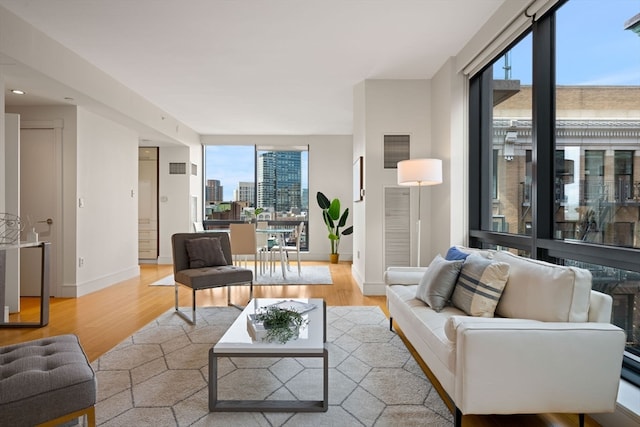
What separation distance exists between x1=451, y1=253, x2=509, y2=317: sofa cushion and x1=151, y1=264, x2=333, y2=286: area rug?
339 centimetres

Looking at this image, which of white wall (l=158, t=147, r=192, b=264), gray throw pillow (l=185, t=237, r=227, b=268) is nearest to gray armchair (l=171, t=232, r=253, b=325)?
gray throw pillow (l=185, t=237, r=227, b=268)

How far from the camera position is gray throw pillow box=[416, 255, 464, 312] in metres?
2.62

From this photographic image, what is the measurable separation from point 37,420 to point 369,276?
3913 mm

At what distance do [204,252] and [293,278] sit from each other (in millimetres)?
2184

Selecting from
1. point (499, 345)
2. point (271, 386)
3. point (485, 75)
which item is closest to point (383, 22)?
point (485, 75)

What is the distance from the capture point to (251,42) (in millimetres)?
3883

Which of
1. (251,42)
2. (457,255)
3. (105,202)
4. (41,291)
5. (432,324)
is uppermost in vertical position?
(251,42)

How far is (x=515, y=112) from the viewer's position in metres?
3.33

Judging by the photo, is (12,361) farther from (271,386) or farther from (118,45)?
(118,45)

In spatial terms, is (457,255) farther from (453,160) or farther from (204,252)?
(204,252)

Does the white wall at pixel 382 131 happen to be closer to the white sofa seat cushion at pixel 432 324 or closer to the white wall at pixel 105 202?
the white sofa seat cushion at pixel 432 324

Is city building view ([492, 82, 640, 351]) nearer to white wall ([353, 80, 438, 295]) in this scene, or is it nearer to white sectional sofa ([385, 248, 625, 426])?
white sectional sofa ([385, 248, 625, 426])

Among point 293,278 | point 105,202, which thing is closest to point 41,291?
point 105,202

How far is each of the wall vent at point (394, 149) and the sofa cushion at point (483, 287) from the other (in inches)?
103
